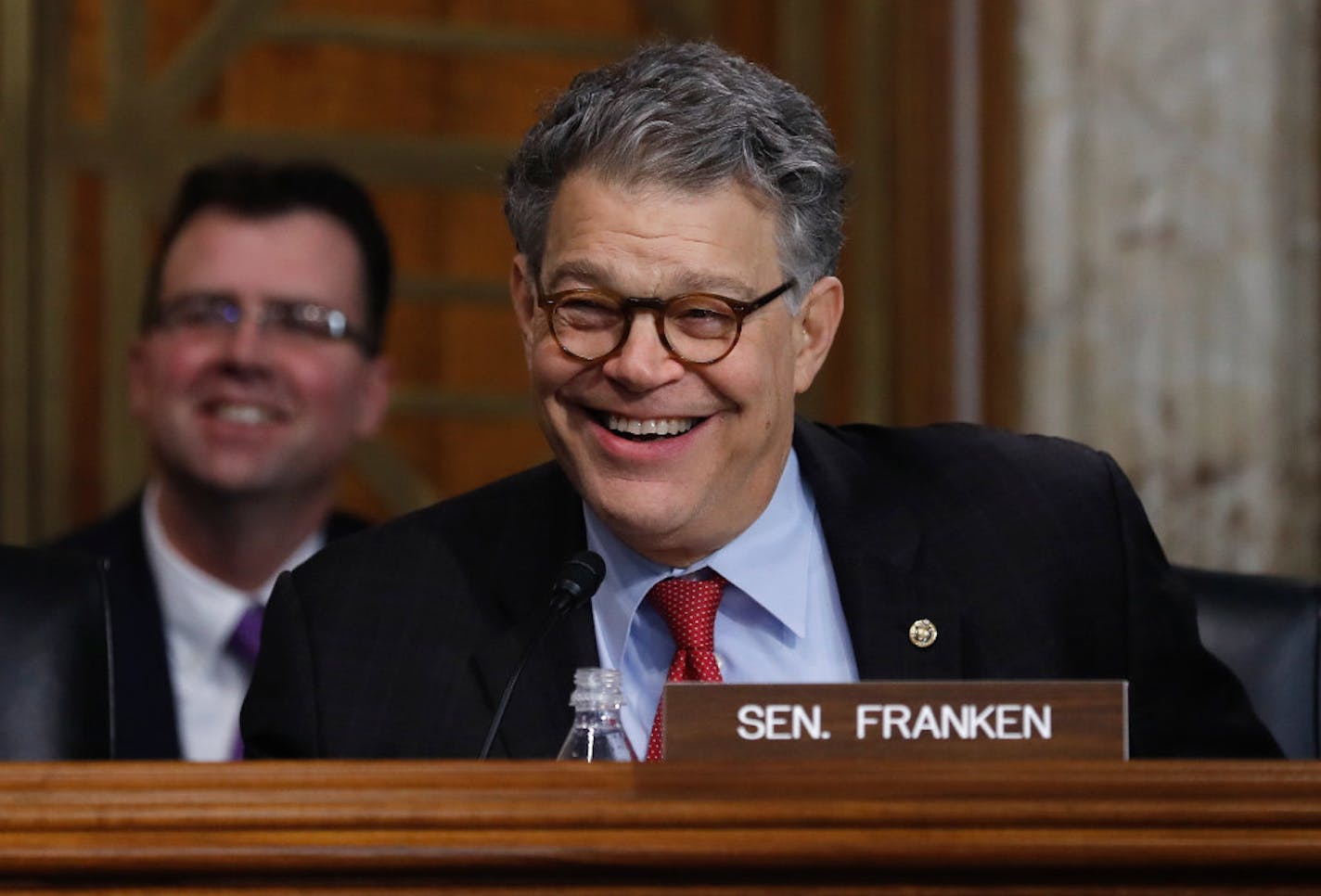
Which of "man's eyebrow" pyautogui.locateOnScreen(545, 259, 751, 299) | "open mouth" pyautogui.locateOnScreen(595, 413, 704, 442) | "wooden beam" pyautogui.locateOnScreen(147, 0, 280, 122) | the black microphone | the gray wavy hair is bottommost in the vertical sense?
the black microphone

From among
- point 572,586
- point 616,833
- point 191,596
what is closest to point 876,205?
point 191,596

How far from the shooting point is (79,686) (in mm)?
1651

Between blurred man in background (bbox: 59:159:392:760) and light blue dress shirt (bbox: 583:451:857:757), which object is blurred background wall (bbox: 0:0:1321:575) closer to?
blurred man in background (bbox: 59:159:392:760)

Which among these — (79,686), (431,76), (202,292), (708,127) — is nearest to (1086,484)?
(708,127)

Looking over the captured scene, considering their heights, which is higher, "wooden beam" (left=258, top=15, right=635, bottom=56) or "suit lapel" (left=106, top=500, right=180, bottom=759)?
"wooden beam" (left=258, top=15, right=635, bottom=56)

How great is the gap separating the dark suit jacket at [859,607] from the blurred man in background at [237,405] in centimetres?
85

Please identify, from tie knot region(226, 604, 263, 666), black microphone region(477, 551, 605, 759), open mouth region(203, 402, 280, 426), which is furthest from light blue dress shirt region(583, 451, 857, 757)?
open mouth region(203, 402, 280, 426)

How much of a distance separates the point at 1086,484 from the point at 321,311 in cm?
123

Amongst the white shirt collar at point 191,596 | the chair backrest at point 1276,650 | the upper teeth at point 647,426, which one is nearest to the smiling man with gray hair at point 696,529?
the upper teeth at point 647,426

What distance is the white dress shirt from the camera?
236 centimetres

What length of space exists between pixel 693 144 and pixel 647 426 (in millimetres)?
227

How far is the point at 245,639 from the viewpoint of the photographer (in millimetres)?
2422

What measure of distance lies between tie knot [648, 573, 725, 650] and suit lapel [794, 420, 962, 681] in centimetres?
13

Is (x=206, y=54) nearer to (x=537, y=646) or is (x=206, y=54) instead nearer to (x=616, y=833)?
(x=537, y=646)
